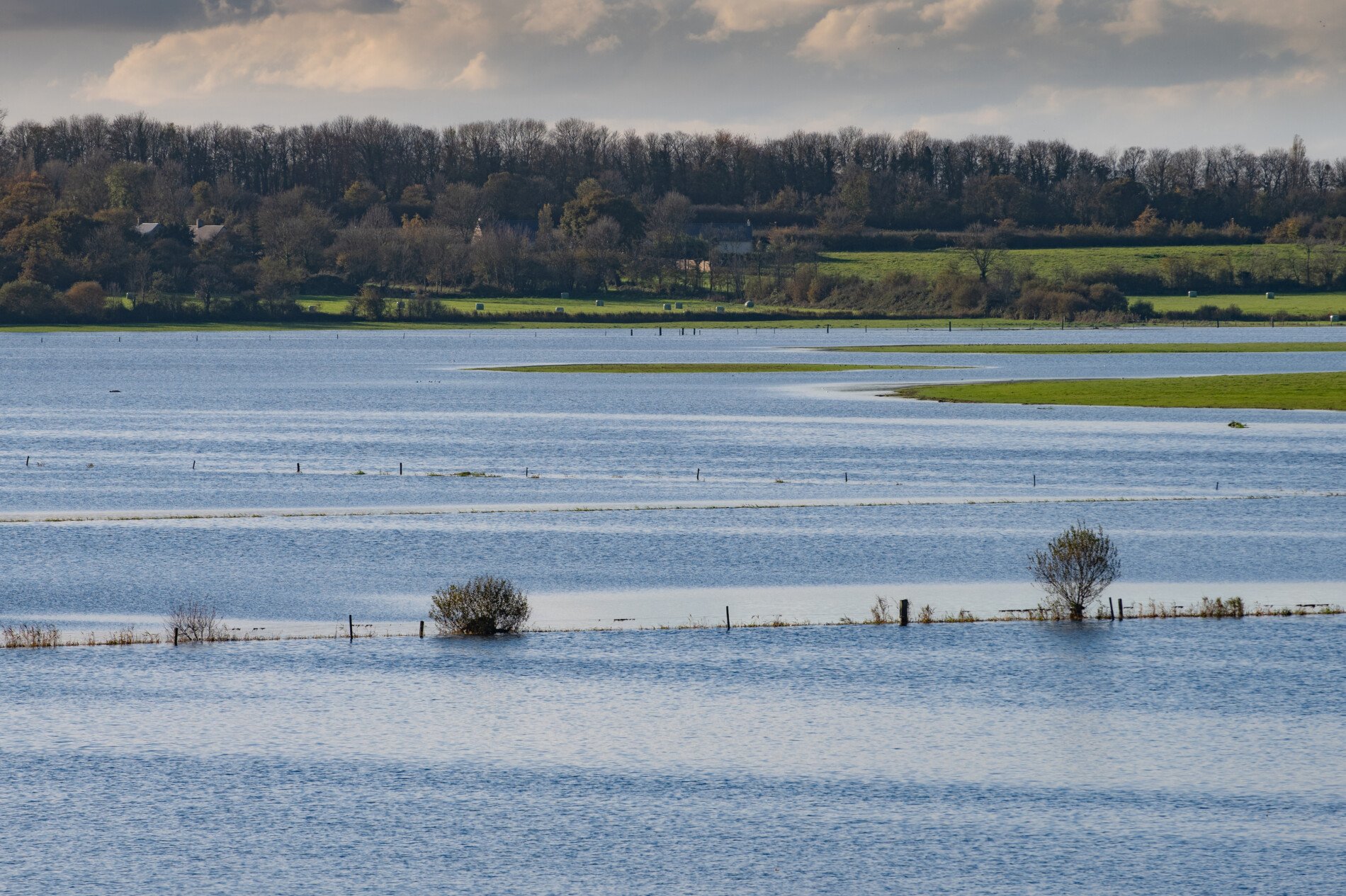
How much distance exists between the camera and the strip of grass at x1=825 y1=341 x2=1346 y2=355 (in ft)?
506

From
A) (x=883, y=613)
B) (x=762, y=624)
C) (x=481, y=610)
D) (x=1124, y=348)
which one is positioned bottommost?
(x=762, y=624)

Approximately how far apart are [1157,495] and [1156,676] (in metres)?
29.5

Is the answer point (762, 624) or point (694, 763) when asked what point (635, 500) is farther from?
point (694, 763)

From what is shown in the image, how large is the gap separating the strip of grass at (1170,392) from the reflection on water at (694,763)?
65.5 metres

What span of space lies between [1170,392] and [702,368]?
47580mm

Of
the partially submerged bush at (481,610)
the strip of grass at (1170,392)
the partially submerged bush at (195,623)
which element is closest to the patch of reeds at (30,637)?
the partially submerged bush at (195,623)

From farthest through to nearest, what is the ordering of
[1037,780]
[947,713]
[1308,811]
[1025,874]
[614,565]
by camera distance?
[614,565], [947,713], [1037,780], [1308,811], [1025,874]

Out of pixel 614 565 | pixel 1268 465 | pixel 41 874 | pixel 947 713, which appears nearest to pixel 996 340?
pixel 1268 465

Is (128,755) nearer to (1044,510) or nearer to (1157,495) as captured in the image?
(1044,510)

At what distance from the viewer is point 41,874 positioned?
22906 mm

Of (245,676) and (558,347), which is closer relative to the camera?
(245,676)

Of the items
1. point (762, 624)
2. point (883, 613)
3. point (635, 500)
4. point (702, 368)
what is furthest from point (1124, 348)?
point (762, 624)

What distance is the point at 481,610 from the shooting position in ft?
127

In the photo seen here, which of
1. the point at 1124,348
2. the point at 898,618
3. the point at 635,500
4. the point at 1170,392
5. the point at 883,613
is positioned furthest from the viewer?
the point at 1124,348
